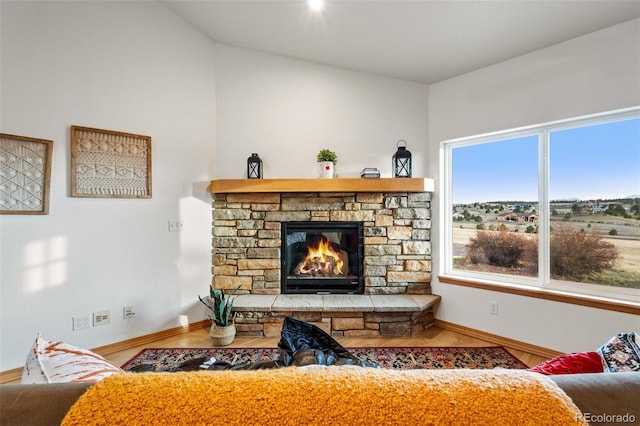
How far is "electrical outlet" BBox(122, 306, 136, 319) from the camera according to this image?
2.45 metres

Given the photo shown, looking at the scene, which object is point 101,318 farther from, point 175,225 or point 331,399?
point 331,399

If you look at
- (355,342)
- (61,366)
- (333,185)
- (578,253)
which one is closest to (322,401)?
(61,366)

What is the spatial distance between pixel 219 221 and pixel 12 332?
5.49 feet

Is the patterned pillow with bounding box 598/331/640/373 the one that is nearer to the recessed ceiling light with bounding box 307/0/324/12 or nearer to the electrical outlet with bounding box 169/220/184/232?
the recessed ceiling light with bounding box 307/0/324/12

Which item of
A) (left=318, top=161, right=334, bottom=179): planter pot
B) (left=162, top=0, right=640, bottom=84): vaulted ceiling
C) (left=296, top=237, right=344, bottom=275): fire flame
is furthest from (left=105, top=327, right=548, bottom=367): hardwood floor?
(left=162, top=0, right=640, bottom=84): vaulted ceiling

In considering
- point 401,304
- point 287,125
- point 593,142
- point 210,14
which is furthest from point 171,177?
point 593,142

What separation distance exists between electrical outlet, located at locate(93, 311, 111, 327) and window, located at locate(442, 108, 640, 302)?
3.20m

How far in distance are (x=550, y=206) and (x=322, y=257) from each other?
2.18m

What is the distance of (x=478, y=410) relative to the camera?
536mm

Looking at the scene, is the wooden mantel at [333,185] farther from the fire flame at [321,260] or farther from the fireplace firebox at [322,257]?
the fire flame at [321,260]

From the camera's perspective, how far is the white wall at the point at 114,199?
203cm

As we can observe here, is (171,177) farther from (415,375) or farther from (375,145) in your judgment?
(415,375)

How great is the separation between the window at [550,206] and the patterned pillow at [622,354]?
6.16 feet

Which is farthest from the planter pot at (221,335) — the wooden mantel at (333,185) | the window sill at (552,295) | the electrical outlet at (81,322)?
the window sill at (552,295)
